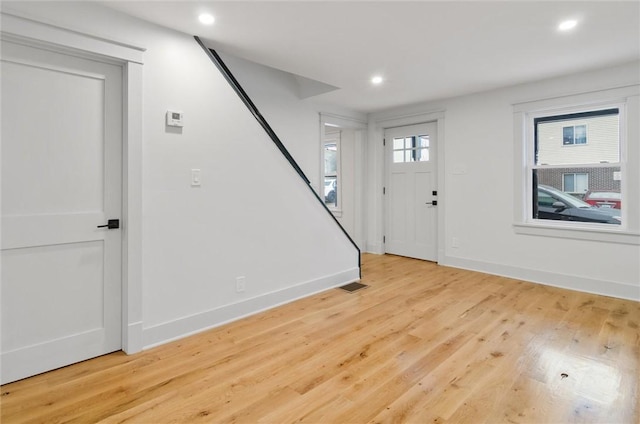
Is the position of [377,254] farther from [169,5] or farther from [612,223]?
[169,5]

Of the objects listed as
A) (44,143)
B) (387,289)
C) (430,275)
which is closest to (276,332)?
(387,289)

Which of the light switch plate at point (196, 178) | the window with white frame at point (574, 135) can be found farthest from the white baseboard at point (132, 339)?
the window with white frame at point (574, 135)

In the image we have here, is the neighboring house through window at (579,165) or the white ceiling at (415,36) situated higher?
the white ceiling at (415,36)

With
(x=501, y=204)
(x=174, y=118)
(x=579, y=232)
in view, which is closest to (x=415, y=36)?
(x=174, y=118)

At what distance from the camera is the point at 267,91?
4.12 meters

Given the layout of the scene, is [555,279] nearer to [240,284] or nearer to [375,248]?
[375,248]

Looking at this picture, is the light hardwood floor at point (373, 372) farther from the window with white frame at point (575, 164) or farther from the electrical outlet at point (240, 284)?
the window with white frame at point (575, 164)

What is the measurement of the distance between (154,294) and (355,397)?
1.57 metres

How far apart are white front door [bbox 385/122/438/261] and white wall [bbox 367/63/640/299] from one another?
242 mm

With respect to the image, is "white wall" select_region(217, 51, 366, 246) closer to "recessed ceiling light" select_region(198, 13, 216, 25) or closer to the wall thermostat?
"recessed ceiling light" select_region(198, 13, 216, 25)

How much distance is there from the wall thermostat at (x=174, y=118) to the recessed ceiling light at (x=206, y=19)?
673 millimetres

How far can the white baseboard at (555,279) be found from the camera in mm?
3434

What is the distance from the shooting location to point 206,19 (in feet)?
7.84

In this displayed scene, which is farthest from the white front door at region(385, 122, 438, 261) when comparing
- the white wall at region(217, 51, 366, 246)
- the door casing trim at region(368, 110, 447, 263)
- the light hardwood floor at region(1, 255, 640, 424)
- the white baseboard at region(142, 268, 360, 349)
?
the light hardwood floor at region(1, 255, 640, 424)
